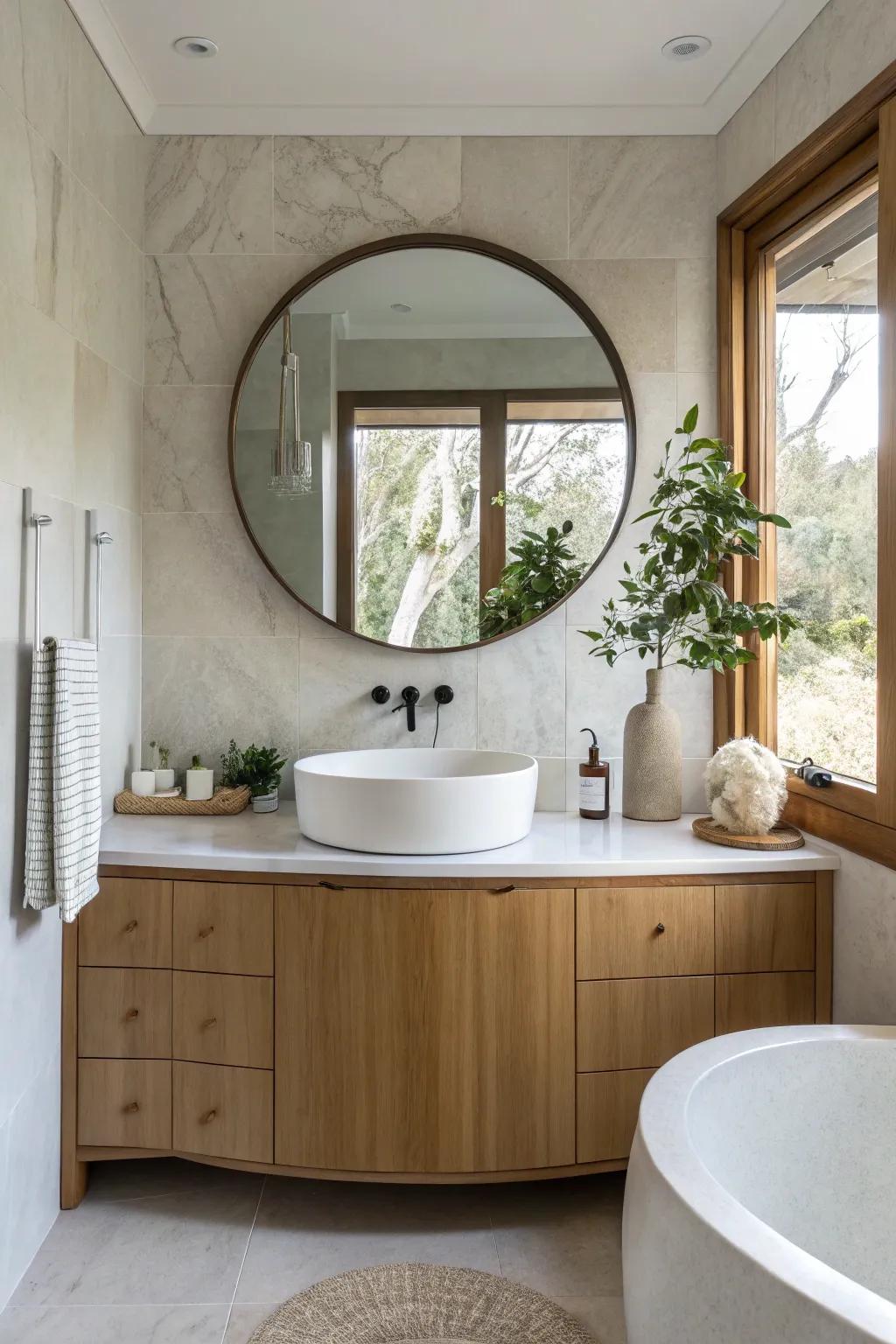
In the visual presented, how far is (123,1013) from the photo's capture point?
2002 millimetres

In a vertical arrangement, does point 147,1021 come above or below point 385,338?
below

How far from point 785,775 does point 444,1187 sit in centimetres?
120

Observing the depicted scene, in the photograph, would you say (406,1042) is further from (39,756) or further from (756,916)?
(39,756)

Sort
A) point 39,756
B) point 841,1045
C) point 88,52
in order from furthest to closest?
point 88,52, point 39,756, point 841,1045

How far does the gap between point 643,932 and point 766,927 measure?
0.26 meters

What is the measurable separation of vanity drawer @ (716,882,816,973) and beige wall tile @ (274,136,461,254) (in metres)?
1.79

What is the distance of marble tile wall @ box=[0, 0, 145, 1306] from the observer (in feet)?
5.63

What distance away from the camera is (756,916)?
6.41 ft

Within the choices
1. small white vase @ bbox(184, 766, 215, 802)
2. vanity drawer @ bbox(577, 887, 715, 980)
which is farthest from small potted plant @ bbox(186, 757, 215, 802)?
vanity drawer @ bbox(577, 887, 715, 980)

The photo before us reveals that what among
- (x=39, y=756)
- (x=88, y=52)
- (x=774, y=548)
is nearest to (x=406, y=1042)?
(x=39, y=756)

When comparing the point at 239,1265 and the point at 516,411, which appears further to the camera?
the point at 516,411

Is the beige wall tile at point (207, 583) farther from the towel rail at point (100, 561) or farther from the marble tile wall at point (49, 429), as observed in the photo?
the towel rail at point (100, 561)

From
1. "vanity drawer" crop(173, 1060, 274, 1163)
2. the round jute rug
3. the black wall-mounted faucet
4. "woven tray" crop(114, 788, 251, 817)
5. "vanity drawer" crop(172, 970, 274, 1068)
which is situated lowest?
the round jute rug

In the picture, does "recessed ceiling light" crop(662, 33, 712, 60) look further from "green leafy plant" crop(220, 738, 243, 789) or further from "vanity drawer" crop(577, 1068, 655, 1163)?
"vanity drawer" crop(577, 1068, 655, 1163)
